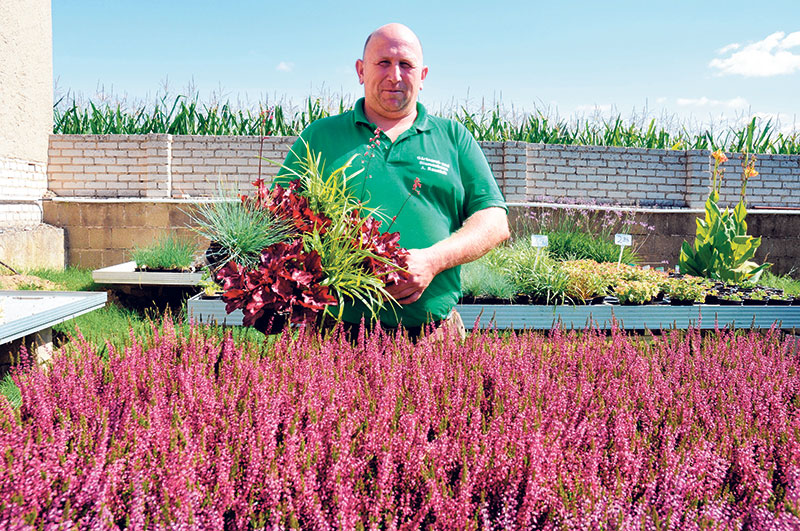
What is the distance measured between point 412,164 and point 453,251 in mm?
443

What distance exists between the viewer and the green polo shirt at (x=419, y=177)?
2.26 metres

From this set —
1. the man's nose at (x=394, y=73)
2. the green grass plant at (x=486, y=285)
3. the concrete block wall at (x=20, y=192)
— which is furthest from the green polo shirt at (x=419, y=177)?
the concrete block wall at (x=20, y=192)

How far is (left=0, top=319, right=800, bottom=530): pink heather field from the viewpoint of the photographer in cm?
113

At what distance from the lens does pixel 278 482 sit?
1.13m

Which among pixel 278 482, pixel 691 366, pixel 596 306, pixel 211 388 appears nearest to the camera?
pixel 278 482

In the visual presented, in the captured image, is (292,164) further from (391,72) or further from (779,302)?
(779,302)

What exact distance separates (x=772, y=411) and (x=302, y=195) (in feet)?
5.11

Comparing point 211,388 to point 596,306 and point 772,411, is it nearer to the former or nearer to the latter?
point 772,411

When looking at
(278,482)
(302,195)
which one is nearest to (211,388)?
(278,482)

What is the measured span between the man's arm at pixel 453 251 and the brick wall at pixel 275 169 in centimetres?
828

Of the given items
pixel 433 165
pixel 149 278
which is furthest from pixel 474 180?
pixel 149 278

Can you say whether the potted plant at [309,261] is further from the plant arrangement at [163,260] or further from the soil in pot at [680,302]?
the plant arrangement at [163,260]

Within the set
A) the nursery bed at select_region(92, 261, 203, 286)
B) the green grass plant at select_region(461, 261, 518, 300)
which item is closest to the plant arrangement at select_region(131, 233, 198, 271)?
the nursery bed at select_region(92, 261, 203, 286)

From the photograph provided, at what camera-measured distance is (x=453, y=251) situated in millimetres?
2049
